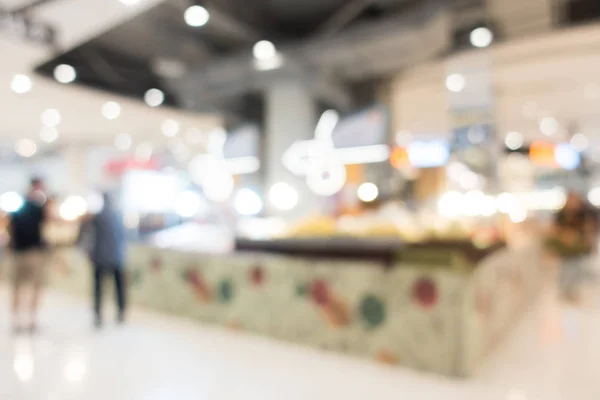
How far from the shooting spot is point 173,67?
8.23 meters

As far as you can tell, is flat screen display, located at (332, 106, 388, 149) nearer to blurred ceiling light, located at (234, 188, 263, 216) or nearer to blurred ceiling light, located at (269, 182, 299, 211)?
blurred ceiling light, located at (269, 182, 299, 211)

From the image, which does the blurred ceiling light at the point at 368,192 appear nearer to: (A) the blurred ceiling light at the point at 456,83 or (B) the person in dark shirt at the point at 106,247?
(A) the blurred ceiling light at the point at 456,83

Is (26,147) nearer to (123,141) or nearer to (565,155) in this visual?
(123,141)

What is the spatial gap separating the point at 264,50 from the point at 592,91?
22.4 feet

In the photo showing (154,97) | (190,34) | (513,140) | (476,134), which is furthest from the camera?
(513,140)

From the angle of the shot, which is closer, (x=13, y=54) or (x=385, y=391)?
(x=385, y=391)

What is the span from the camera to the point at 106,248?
14.4ft

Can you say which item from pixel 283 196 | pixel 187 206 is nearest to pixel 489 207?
pixel 283 196

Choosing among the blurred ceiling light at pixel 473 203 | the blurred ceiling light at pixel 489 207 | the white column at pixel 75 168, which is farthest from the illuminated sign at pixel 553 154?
the white column at pixel 75 168

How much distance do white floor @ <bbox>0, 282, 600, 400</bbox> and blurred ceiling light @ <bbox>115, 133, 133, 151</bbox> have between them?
30.0ft

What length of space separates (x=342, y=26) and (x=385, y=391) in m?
5.43

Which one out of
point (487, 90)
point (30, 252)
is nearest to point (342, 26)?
point (487, 90)

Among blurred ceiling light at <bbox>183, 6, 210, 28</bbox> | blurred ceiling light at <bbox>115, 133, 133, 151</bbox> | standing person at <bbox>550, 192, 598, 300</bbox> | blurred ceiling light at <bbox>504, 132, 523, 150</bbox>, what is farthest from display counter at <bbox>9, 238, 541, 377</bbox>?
blurred ceiling light at <bbox>504, 132, 523, 150</bbox>

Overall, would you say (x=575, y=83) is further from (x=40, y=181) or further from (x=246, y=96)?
(x=40, y=181)
